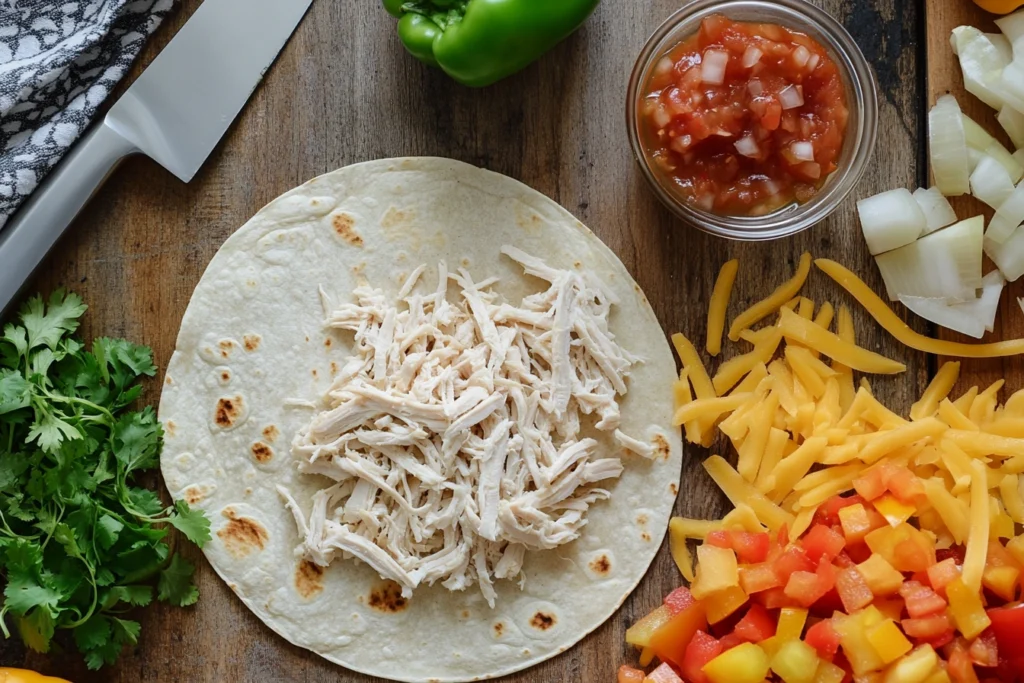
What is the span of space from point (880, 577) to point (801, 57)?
172 centimetres

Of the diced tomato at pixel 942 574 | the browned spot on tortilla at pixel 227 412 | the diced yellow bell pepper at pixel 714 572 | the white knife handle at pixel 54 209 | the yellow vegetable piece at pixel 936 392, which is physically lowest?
the diced tomato at pixel 942 574

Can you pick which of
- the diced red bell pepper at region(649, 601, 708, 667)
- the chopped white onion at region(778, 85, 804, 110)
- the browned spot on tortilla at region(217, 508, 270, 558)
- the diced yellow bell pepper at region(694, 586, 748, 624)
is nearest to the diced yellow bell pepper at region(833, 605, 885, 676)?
the diced yellow bell pepper at region(694, 586, 748, 624)

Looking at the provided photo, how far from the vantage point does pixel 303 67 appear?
314 cm

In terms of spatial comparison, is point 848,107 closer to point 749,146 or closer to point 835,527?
point 749,146

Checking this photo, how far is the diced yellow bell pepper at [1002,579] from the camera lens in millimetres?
2953

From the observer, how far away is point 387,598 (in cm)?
306

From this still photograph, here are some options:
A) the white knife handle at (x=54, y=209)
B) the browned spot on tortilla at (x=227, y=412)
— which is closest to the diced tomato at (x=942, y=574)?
the browned spot on tortilla at (x=227, y=412)

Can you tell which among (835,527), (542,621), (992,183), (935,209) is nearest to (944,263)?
(935,209)

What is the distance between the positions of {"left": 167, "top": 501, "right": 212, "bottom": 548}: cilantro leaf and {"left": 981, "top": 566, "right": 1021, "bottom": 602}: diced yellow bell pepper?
261 cm

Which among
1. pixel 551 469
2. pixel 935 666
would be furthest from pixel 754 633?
pixel 551 469

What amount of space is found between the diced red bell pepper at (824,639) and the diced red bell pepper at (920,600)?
0.86 feet

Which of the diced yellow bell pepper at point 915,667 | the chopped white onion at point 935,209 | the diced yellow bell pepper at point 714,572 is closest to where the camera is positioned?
the diced yellow bell pepper at point 915,667

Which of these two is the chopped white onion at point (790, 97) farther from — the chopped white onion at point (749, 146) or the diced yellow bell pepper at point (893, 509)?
the diced yellow bell pepper at point (893, 509)

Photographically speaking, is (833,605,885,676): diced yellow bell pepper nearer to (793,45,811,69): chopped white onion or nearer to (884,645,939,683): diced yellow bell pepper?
(884,645,939,683): diced yellow bell pepper
